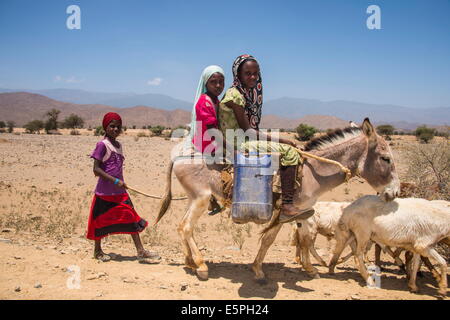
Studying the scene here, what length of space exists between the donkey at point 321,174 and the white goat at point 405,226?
423 millimetres

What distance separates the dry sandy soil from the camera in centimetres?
434

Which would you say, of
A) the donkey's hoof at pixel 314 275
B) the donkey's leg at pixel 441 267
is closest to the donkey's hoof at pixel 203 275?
the donkey's hoof at pixel 314 275

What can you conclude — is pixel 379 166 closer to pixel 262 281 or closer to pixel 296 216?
pixel 296 216

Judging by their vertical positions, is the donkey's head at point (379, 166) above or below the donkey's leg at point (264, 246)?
above

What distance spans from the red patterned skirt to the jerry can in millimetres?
2098

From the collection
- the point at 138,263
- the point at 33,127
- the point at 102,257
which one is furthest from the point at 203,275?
the point at 33,127

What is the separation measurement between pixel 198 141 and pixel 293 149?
137cm

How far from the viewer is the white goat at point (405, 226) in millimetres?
4852

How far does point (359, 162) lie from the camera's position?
4.82 metres

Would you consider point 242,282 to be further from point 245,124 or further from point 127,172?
point 127,172

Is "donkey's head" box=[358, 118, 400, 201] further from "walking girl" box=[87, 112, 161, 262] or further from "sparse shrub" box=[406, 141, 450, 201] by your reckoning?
"walking girl" box=[87, 112, 161, 262]

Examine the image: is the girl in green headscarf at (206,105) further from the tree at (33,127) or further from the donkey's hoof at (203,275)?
the tree at (33,127)

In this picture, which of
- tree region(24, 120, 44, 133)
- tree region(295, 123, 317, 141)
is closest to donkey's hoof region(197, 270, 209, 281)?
tree region(295, 123, 317, 141)
